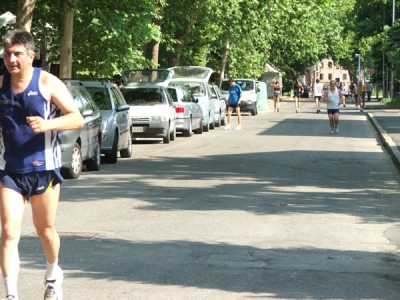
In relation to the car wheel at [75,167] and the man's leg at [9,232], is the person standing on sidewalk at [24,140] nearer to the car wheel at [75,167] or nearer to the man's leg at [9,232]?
the man's leg at [9,232]

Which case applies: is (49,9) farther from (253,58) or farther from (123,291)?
(253,58)

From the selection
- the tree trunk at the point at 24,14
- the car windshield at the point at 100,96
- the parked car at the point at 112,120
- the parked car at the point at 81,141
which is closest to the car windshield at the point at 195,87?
the tree trunk at the point at 24,14

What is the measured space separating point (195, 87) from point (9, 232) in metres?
28.0

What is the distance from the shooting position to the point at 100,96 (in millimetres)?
19797

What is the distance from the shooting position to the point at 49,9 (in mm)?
28766

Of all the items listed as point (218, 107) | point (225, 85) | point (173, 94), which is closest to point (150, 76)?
point (173, 94)

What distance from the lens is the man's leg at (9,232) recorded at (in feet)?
20.1

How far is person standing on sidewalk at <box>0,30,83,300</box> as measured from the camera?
19.8 feet

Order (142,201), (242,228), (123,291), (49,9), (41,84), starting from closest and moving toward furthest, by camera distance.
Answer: (41,84)
(123,291)
(242,228)
(142,201)
(49,9)

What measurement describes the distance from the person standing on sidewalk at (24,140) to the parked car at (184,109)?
22.3m

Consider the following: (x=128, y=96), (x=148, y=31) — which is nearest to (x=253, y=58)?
(x=148, y=31)

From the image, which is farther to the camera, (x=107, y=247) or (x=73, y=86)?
(x=73, y=86)

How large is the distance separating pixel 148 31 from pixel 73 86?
528 inches

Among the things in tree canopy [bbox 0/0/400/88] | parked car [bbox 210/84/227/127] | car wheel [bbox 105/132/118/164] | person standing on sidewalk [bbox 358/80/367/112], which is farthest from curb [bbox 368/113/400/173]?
person standing on sidewalk [bbox 358/80/367/112]
